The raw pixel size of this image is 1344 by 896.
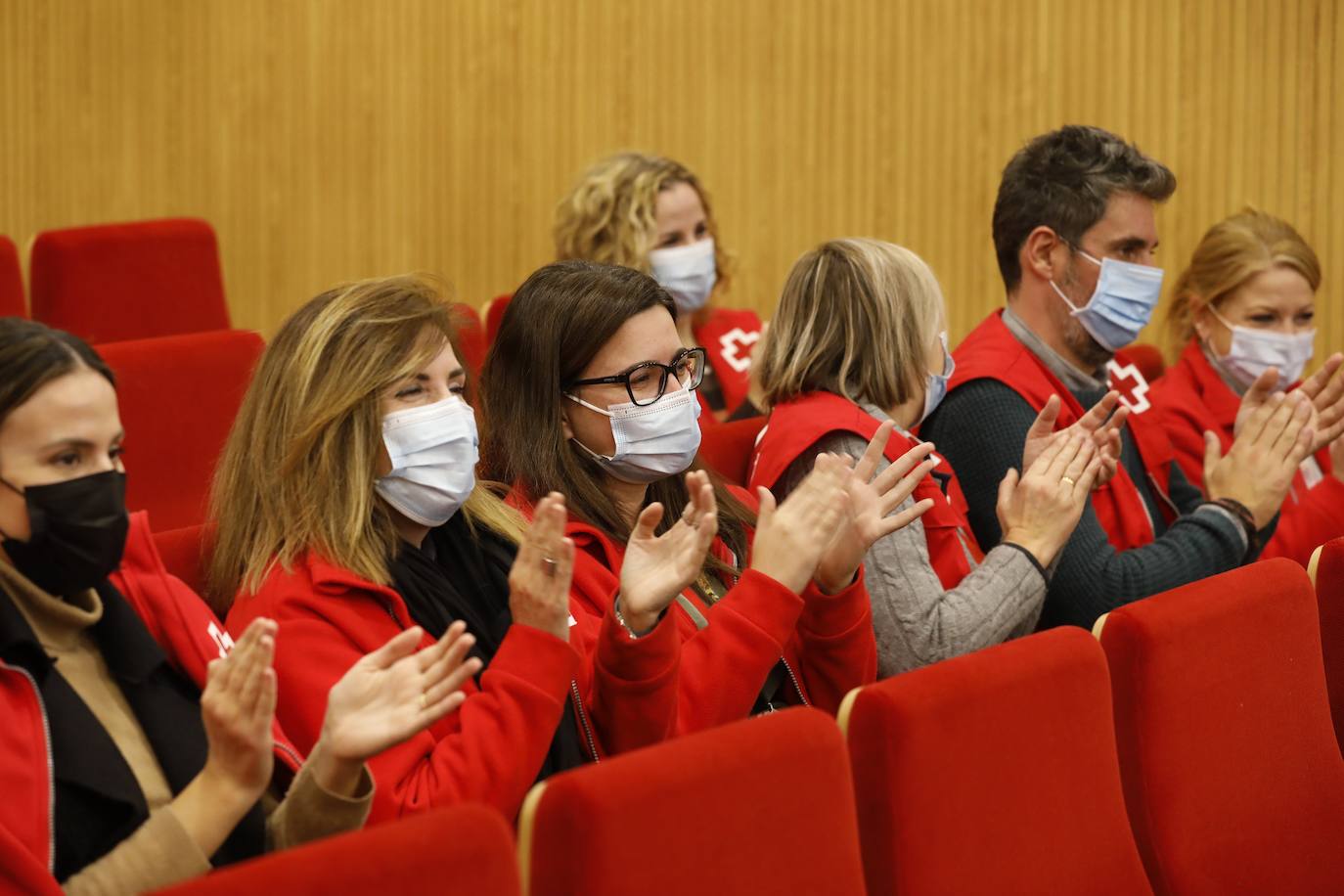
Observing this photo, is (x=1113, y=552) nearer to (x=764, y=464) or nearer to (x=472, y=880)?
(x=764, y=464)

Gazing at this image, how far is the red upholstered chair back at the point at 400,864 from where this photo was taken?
35.9 inches

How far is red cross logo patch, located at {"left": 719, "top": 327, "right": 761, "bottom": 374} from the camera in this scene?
9.81 ft

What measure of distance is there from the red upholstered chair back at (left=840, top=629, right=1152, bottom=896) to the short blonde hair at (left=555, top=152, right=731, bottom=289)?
171 cm

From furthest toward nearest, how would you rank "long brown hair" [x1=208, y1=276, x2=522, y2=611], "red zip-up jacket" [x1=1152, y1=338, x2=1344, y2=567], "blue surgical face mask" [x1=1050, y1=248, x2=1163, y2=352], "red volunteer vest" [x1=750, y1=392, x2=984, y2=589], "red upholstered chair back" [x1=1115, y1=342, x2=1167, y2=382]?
"red upholstered chair back" [x1=1115, y1=342, x2=1167, y2=382] → "red zip-up jacket" [x1=1152, y1=338, x2=1344, y2=567] → "blue surgical face mask" [x1=1050, y1=248, x2=1163, y2=352] → "red volunteer vest" [x1=750, y1=392, x2=984, y2=589] → "long brown hair" [x1=208, y1=276, x2=522, y2=611]

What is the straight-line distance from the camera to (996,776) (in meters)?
1.26

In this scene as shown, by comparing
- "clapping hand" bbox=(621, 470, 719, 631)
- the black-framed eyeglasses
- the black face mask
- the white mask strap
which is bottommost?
"clapping hand" bbox=(621, 470, 719, 631)

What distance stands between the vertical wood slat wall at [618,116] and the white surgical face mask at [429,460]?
2234mm

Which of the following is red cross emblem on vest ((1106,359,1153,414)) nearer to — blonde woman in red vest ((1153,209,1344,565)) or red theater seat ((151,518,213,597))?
blonde woman in red vest ((1153,209,1344,565))

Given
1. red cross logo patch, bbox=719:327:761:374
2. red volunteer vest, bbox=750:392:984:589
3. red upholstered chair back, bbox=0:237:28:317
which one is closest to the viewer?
red volunteer vest, bbox=750:392:984:589

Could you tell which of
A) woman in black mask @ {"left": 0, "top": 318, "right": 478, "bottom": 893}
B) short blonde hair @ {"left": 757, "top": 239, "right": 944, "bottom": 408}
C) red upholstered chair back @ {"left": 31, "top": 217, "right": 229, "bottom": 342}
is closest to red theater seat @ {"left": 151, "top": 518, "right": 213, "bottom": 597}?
woman in black mask @ {"left": 0, "top": 318, "right": 478, "bottom": 893}

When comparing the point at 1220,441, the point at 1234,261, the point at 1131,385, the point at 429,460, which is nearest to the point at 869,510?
the point at 429,460

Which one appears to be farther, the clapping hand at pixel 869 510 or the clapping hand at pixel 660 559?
the clapping hand at pixel 869 510

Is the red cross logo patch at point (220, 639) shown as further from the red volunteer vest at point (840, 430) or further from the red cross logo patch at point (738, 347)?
the red cross logo patch at point (738, 347)

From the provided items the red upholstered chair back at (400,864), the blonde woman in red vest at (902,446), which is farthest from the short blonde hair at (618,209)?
the red upholstered chair back at (400,864)
